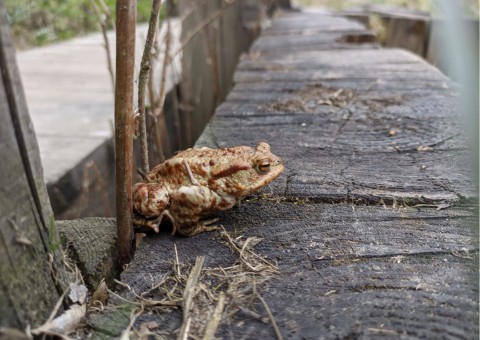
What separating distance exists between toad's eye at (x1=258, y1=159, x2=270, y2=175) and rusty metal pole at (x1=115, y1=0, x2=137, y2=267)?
0.39 m

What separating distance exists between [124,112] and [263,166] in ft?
1.49

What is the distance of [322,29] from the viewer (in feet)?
14.2

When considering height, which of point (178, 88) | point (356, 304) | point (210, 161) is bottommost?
point (178, 88)

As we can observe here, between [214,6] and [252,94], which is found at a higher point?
[214,6]

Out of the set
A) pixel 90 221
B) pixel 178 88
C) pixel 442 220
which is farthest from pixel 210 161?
pixel 178 88

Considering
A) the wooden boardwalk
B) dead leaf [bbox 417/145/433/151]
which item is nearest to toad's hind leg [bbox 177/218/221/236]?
dead leaf [bbox 417/145/433/151]

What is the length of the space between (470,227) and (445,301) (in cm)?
Result: 36

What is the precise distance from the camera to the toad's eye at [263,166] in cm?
135

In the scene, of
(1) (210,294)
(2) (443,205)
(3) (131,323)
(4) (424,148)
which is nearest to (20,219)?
(3) (131,323)

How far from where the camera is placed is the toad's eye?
1.35 metres

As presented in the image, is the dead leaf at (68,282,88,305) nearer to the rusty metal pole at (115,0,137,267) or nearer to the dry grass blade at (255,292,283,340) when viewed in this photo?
the rusty metal pole at (115,0,137,267)

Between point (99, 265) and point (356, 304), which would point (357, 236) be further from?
point (99, 265)

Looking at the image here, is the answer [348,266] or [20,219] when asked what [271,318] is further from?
[20,219]

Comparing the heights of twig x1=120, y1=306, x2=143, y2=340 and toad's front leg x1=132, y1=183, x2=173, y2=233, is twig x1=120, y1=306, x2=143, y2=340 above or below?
below
